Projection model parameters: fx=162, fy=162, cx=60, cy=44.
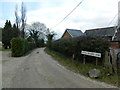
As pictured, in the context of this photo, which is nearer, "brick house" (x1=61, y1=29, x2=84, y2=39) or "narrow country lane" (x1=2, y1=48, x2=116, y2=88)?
"narrow country lane" (x1=2, y1=48, x2=116, y2=88)

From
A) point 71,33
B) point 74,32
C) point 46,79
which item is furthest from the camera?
point 74,32

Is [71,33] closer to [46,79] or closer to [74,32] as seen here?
[74,32]

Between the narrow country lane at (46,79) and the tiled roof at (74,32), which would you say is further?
the tiled roof at (74,32)

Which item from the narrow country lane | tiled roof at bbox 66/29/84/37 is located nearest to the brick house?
tiled roof at bbox 66/29/84/37

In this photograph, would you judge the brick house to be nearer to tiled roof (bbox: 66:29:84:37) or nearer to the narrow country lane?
tiled roof (bbox: 66:29:84:37)

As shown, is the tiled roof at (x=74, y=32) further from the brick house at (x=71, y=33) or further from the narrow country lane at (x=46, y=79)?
→ the narrow country lane at (x=46, y=79)

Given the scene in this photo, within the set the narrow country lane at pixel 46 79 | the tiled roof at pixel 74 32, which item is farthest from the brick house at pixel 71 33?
the narrow country lane at pixel 46 79

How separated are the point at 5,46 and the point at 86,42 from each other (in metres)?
43.8

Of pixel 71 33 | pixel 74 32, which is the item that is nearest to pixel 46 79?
pixel 71 33

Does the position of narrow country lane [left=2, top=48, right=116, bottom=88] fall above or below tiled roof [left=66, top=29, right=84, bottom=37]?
below

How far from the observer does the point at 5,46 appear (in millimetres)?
51750

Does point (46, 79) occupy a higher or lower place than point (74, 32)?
lower

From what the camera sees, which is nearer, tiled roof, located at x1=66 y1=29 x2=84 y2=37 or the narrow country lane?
the narrow country lane

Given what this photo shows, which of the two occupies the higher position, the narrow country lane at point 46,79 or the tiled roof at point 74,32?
the tiled roof at point 74,32
